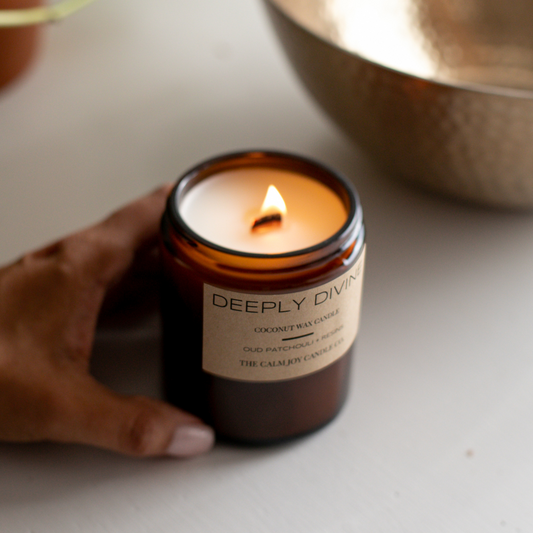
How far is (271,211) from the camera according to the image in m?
0.31

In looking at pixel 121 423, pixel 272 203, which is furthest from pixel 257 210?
pixel 121 423

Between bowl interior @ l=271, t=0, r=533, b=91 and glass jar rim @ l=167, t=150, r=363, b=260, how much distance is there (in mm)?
229

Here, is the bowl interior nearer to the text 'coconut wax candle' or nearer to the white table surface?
the white table surface

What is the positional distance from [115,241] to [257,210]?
0.26 feet

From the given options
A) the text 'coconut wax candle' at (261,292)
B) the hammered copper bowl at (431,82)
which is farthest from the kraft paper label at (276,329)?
the hammered copper bowl at (431,82)

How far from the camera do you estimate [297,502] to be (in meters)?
0.32

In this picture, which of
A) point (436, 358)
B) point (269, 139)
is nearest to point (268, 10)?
point (269, 139)

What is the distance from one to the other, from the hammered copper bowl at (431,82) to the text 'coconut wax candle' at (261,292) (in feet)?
0.30

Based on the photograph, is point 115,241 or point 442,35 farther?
point 442,35

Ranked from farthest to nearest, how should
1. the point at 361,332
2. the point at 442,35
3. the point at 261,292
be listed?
1. the point at 442,35
2. the point at 361,332
3. the point at 261,292

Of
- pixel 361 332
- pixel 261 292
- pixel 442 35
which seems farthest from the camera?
pixel 442 35

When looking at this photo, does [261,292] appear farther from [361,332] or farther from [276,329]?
[361,332]

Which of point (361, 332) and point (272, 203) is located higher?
point (272, 203)

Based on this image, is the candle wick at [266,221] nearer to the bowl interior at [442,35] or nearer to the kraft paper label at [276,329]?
the kraft paper label at [276,329]
